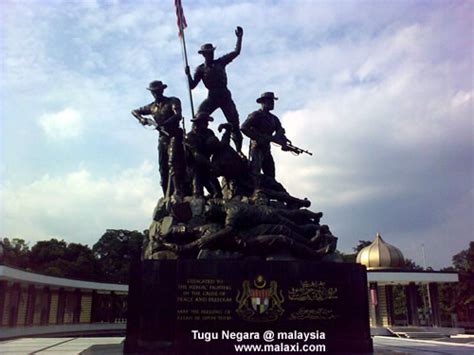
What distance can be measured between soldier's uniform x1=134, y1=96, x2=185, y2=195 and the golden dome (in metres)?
18.4

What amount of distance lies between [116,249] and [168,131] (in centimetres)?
3502

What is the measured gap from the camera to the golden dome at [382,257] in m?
25.2

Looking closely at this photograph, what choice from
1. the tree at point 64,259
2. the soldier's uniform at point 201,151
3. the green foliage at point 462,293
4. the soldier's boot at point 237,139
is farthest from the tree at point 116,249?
the soldier's uniform at point 201,151

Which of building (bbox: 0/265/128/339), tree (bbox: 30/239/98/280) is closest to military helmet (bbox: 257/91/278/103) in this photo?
building (bbox: 0/265/128/339)

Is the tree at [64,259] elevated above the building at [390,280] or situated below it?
above

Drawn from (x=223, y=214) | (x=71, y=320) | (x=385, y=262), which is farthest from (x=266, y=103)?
(x=71, y=320)

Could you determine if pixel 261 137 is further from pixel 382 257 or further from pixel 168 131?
pixel 382 257

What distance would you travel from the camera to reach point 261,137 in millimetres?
9664

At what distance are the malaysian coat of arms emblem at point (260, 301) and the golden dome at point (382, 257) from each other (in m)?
19.0

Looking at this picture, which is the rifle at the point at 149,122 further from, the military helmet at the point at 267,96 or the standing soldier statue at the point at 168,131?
the military helmet at the point at 267,96

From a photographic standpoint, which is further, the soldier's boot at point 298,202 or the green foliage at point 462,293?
the green foliage at point 462,293

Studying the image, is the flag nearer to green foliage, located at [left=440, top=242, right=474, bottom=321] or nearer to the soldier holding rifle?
the soldier holding rifle

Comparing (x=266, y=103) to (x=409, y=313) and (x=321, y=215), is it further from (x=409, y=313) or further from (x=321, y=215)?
(x=409, y=313)

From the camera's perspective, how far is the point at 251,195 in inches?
356
